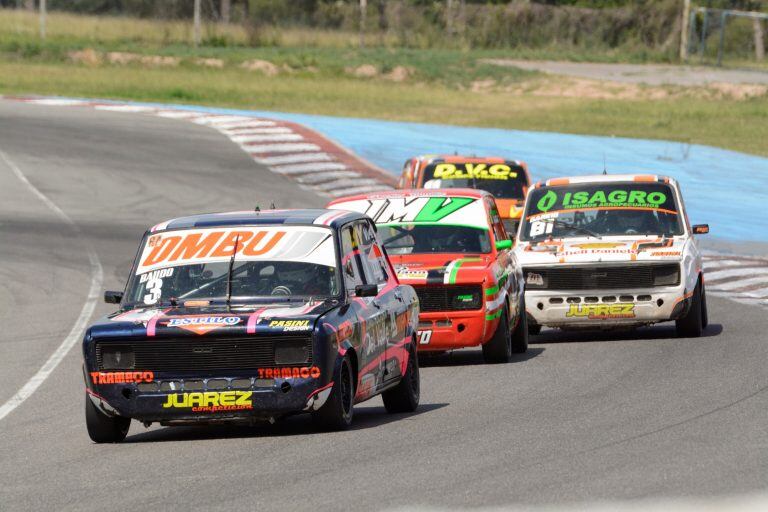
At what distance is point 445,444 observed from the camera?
9.59 m

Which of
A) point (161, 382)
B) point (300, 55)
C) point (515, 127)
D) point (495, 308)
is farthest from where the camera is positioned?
point (300, 55)

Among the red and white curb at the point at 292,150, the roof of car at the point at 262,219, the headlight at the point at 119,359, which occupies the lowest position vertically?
the red and white curb at the point at 292,150

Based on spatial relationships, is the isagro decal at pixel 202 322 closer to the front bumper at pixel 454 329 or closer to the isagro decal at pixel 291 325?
the isagro decal at pixel 291 325

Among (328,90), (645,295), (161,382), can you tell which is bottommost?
(328,90)

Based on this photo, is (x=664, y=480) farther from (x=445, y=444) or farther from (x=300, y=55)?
(x=300, y=55)

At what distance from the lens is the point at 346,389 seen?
1030 centimetres

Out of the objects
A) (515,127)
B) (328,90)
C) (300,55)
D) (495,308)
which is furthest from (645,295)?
(300,55)

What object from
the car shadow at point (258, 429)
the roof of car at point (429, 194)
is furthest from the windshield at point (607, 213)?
the car shadow at point (258, 429)

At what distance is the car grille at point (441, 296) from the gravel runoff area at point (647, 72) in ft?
131

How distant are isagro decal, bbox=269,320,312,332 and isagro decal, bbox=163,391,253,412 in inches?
17.2

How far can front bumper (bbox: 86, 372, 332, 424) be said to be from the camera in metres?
9.80

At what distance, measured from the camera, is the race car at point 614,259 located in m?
16.3

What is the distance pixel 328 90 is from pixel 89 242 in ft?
87.8

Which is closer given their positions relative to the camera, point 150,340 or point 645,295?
point 150,340
